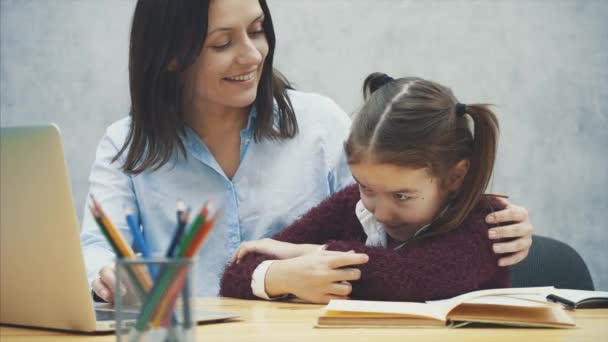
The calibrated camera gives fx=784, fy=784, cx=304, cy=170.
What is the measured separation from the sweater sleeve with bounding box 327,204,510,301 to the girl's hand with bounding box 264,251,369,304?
28 millimetres

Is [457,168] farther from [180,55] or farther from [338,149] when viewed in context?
[180,55]

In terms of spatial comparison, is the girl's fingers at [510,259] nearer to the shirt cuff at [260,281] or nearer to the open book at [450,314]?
the open book at [450,314]

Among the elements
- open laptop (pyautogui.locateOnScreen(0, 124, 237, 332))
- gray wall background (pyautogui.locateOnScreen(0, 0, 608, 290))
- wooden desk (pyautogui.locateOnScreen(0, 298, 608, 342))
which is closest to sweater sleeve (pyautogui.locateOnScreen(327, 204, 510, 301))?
wooden desk (pyautogui.locateOnScreen(0, 298, 608, 342))

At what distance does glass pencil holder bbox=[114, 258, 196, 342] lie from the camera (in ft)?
1.98

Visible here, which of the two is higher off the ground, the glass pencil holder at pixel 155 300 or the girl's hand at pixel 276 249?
the glass pencil holder at pixel 155 300

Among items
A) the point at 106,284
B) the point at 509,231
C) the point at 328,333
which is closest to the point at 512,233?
the point at 509,231

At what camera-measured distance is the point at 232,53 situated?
1.64 meters

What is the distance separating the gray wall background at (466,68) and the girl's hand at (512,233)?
1.34m

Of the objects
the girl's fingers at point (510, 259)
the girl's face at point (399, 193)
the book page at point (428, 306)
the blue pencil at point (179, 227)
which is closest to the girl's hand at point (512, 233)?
the girl's fingers at point (510, 259)

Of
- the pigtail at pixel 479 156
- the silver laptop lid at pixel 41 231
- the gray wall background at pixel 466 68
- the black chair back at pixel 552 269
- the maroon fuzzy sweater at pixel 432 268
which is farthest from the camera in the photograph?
the gray wall background at pixel 466 68

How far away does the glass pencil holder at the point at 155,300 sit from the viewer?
1.98ft

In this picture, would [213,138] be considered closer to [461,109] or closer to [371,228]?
[371,228]

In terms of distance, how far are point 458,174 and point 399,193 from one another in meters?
0.12

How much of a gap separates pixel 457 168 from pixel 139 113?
754mm
